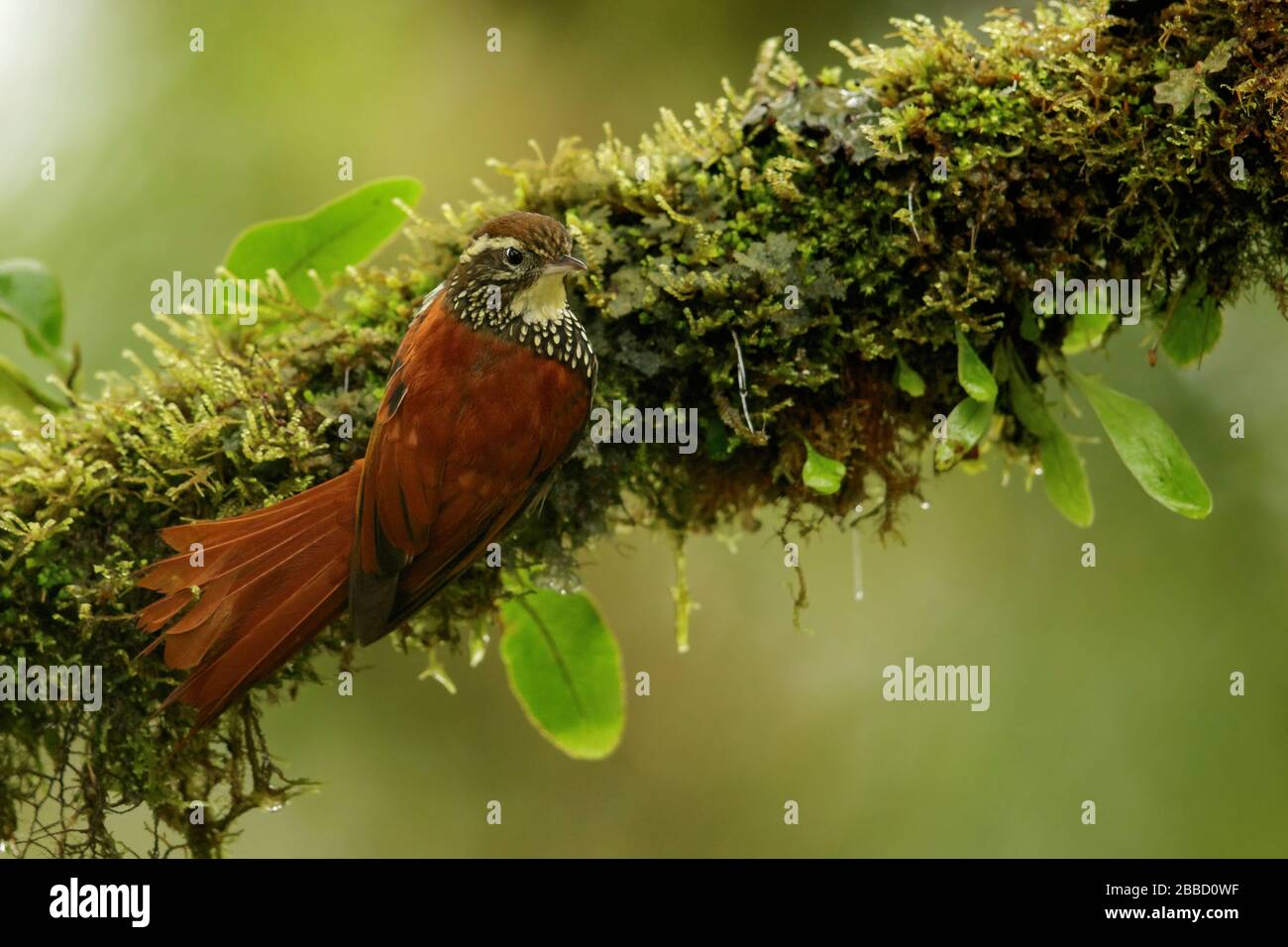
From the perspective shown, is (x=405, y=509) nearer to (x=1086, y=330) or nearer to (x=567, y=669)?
(x=567, y=669)

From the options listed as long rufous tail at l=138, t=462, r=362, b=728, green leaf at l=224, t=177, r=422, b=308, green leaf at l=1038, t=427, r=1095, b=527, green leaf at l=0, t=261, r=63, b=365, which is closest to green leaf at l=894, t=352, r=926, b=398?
green leaf at l=1038, t=427, r=1095, b=527

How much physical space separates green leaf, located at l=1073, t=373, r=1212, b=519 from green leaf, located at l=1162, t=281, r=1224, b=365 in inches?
5.4

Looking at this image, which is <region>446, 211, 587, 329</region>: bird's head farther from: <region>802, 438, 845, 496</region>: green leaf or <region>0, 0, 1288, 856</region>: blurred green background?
<region>0, 0, 1288, 856</region>: blurred green background

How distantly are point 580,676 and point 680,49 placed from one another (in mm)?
3439

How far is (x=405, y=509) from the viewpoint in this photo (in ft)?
6.42

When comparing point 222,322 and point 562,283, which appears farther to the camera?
point 222,322

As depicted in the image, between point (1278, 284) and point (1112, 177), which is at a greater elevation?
point (1112, 177)

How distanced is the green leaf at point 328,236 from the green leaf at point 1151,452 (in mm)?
1576

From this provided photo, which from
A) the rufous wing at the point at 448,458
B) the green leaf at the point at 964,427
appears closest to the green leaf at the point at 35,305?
the rufous wing at the point at 448,458

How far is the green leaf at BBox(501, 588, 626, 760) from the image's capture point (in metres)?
2.70

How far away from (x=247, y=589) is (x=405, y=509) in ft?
0.98

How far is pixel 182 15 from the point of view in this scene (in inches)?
203
